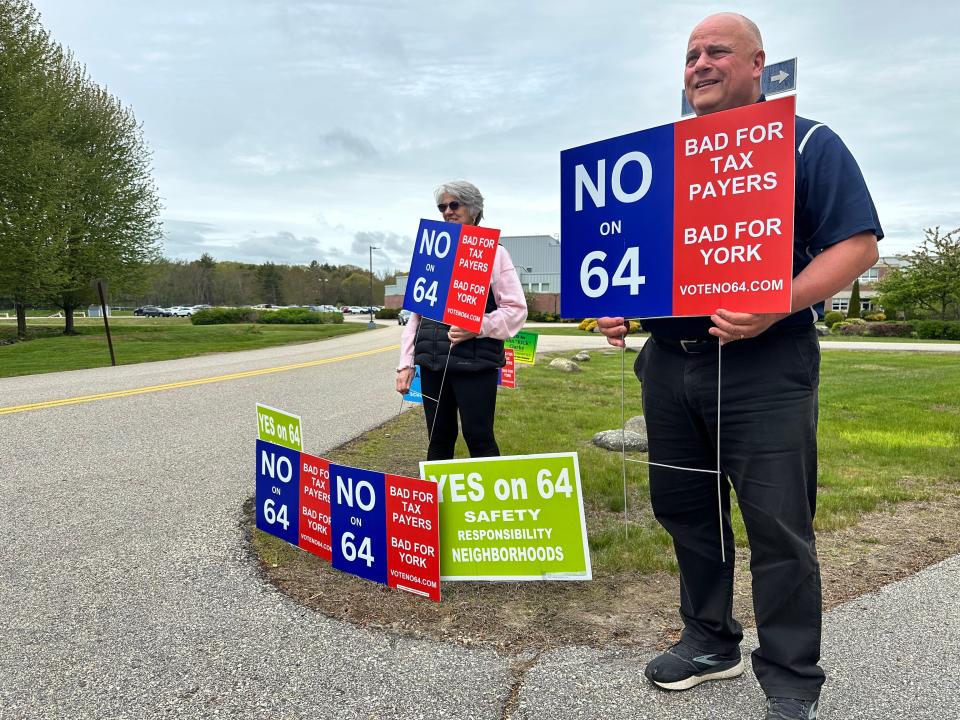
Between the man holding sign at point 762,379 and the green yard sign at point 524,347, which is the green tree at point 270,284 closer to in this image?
the green yard sign at point 524,347

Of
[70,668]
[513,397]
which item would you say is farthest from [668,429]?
[513,397]

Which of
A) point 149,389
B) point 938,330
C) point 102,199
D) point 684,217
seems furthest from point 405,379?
point 938,330

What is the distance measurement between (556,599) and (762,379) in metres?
1.59

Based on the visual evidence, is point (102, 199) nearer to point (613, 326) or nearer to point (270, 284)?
point (613, 326)

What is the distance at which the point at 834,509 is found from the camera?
4758 millimetres

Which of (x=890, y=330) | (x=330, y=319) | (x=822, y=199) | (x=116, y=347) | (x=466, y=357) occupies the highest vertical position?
(x=822, y=199)

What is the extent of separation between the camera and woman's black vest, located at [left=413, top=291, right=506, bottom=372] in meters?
3.95

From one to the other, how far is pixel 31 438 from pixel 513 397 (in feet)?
21.6

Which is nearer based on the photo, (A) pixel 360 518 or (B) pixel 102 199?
(A) pixel 360 518

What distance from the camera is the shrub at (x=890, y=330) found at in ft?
118

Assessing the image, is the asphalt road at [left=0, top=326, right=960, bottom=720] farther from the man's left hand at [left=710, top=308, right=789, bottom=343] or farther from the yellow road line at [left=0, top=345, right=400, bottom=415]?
the yellow road line at [left=0, top=345, right=400, bottom=415]

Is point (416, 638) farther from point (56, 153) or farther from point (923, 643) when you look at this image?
point (56, 153)

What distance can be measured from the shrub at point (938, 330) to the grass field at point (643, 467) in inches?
910

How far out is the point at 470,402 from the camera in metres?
3.96
